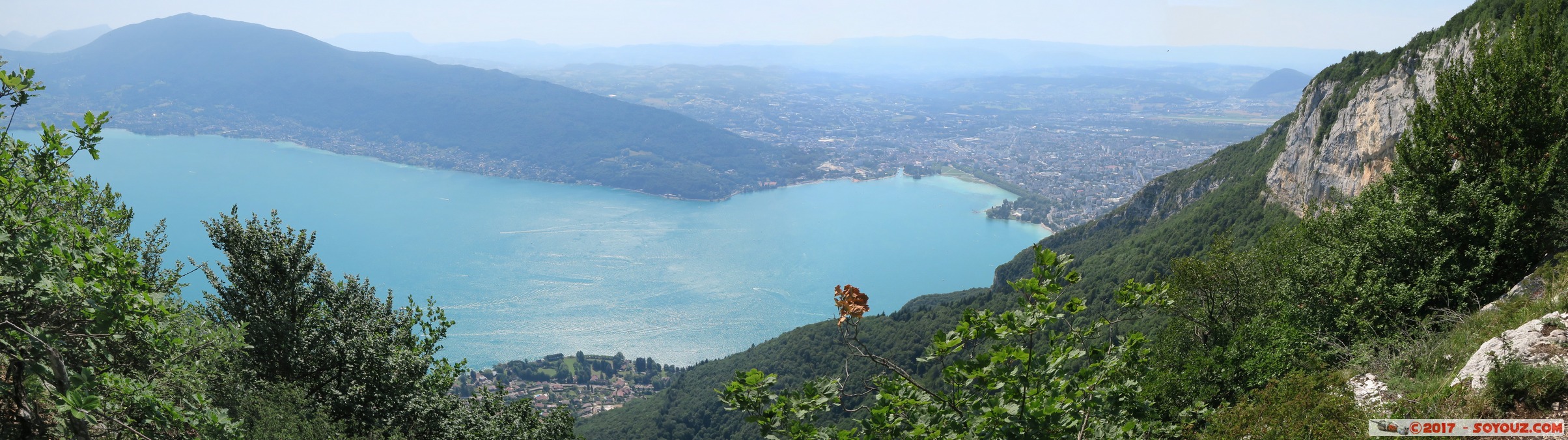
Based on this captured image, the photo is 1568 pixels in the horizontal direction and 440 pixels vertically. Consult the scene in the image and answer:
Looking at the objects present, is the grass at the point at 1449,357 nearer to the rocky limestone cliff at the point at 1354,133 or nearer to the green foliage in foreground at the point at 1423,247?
the green foliage in foreground at the point at 1423,247

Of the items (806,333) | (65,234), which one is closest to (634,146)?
(806,333)

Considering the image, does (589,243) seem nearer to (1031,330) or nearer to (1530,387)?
(1031,330)

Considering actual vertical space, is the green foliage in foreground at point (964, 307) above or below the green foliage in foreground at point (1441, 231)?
below

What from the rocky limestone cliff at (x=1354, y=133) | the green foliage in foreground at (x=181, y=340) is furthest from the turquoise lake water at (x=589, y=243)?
the green foliage in foreground at (x=181, y=340)

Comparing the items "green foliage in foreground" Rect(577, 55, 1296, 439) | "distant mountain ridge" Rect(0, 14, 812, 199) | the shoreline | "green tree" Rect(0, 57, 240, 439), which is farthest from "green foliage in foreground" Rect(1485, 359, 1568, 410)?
"distant mountain ridge" Rect(0, 14, 812, 199)

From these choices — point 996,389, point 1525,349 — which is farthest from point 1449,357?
point 996,389

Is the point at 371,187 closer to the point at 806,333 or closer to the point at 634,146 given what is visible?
the point at 634,146

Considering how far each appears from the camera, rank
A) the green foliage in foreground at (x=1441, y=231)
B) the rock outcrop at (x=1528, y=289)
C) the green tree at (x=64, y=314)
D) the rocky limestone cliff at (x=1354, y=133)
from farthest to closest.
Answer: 1. the rocky limestone cliff at (x=1354, y=133)
2. the green foliage in foreground at (x=1441, y=231)
3. the rock outcrop at (x=1528, y=289)
4. the green tree at (x=64, y=314)
